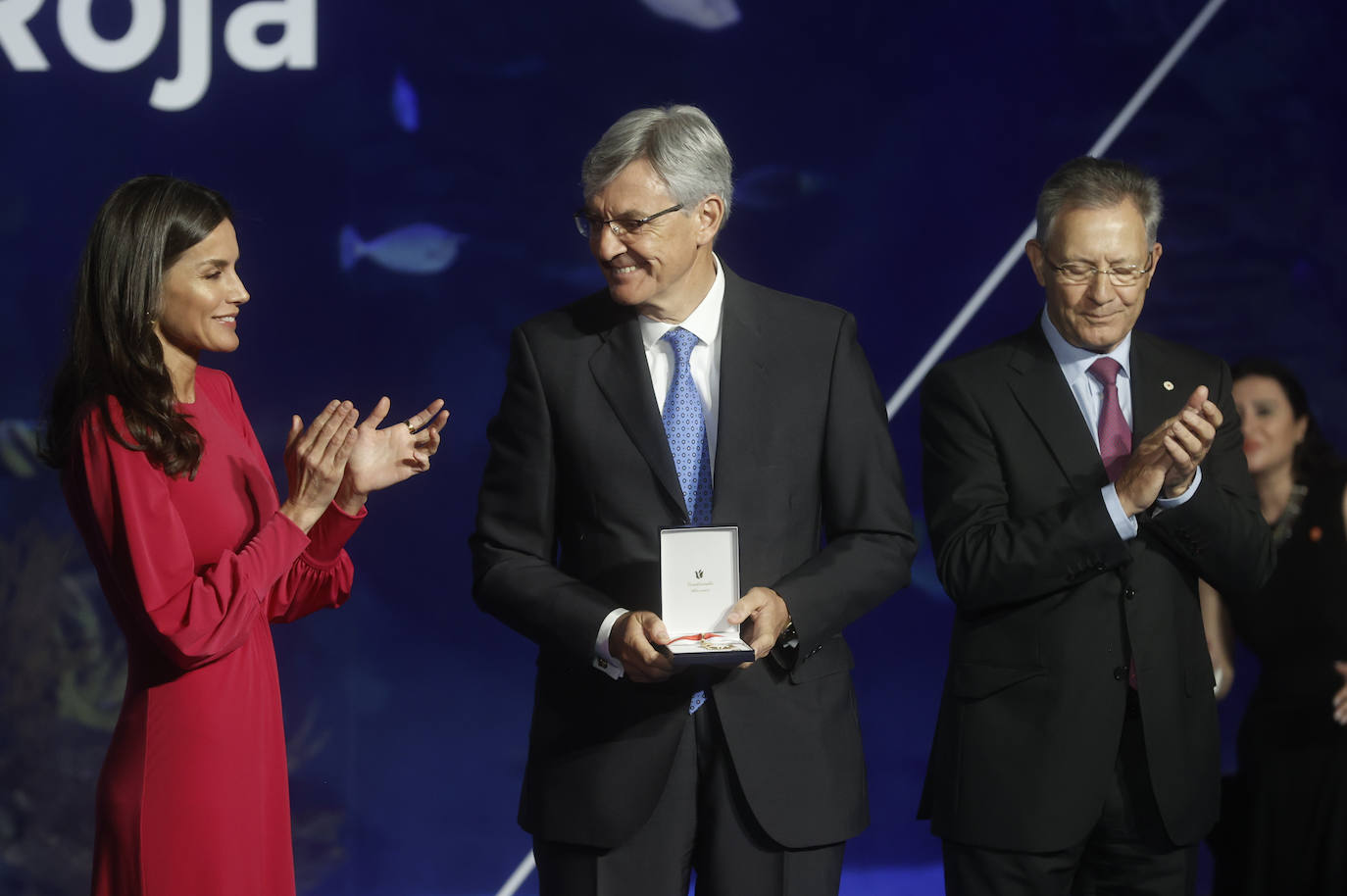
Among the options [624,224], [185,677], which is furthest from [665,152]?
[185,677]

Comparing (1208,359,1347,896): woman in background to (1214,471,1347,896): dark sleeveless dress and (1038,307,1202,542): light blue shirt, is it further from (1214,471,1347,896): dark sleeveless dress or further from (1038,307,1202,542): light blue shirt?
(1038,307,1202,542): light blue shirt

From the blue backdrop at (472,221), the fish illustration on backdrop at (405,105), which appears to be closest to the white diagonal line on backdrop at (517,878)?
the blue backdrop at (472,221)

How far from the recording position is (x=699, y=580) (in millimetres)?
2178

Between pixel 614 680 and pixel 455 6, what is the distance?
97.3 inches

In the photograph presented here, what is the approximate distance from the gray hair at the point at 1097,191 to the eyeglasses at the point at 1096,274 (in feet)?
0.27

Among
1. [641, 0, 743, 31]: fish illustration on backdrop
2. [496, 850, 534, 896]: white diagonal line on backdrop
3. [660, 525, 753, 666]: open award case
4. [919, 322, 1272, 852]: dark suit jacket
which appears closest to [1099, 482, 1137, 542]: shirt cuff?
[919, 322, 1272, 852]: dark suit jacket

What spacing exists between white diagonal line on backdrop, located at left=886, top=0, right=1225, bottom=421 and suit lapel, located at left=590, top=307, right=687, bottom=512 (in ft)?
6.35

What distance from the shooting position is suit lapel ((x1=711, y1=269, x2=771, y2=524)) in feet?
7.66

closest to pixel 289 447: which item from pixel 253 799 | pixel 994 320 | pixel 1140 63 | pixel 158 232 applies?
pixel 158 232

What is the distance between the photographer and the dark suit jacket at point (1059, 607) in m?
2.56

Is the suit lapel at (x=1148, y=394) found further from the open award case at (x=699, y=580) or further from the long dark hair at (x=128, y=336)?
the long dark hair at (x=128, y=336)

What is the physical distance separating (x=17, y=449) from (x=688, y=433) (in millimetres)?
2550

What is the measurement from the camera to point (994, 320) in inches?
168

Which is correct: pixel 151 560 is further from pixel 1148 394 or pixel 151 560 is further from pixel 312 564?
pixel 1148 394
